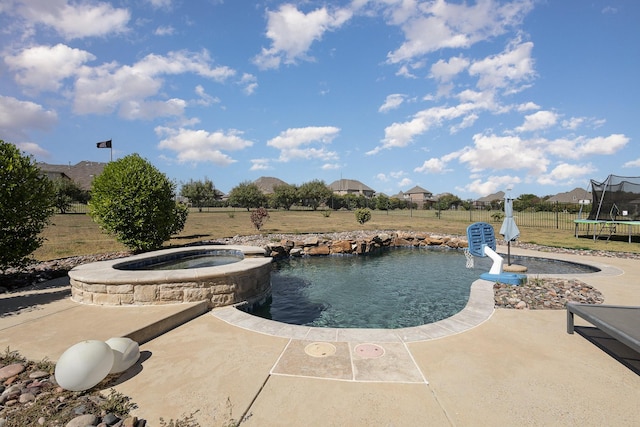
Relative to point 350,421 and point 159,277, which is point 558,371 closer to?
point 350,421

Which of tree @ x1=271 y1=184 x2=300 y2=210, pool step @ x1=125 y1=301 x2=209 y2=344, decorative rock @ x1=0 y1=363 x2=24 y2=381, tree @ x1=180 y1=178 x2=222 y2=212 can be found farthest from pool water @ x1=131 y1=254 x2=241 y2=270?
tree @ x1=271 y1=184 x2=300 y2=210

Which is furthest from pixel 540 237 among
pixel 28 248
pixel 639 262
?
pixel 28 248

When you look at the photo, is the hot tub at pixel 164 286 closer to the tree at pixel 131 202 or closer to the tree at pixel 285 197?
the tree at pixel 131 202

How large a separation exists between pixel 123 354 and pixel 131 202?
26.8 feet

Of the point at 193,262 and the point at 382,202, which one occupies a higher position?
the point at 382,202

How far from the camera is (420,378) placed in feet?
11.2

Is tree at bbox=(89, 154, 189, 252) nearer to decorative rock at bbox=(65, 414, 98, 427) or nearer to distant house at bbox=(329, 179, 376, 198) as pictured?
decorative rock at bbox=(65, 414, 98, 427)

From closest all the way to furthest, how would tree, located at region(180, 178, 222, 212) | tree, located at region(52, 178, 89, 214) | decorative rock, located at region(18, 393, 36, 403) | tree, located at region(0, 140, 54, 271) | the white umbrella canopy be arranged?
1. decorative rock, located at region(18, 393, 36, 403)
2. tree, located at region(0, 140, 54, 271)
3. the white umbrella canopy
4. tree, located at region(52, 178, 89, 214)
5. tree, located at region(180, 178, 222, 212)

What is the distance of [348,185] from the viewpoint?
97438 mm

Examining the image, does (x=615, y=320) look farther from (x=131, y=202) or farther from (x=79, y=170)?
(x=79, y=170)

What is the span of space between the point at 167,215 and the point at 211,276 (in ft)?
22.2

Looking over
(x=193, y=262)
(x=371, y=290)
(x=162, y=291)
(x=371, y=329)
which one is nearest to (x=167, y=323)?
(x=162, y=291)

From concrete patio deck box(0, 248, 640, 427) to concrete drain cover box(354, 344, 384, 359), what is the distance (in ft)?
0.05

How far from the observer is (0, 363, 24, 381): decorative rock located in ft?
11.1
